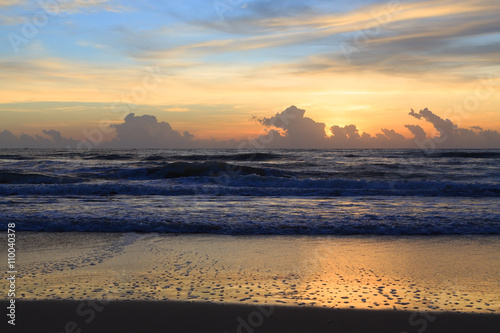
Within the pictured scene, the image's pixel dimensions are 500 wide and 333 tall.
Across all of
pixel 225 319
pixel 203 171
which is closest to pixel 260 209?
pixel 225 319

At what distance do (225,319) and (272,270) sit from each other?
5.46ft

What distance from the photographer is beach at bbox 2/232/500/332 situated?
157 inches

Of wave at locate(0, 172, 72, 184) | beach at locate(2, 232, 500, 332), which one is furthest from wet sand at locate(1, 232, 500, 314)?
wave at locate(0, 172, 72, 184)

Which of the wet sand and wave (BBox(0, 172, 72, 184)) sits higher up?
the wet sand

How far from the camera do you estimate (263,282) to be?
197 inches

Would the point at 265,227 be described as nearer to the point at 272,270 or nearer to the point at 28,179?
the point at 272,270

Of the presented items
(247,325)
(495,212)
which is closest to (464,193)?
(495,212)

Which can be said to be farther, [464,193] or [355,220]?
[464,193]

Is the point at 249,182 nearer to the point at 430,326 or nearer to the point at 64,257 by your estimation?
the point at 64,257

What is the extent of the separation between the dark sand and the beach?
0.04ft

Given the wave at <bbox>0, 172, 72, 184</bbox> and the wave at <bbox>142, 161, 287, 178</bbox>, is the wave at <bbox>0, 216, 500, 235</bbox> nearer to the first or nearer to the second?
the wave at <bbox>0, 172, 72, 184</bbox>

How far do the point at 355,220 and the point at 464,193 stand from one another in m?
9.62

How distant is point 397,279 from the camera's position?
5.12m

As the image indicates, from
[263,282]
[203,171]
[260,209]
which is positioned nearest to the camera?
[263,282]
